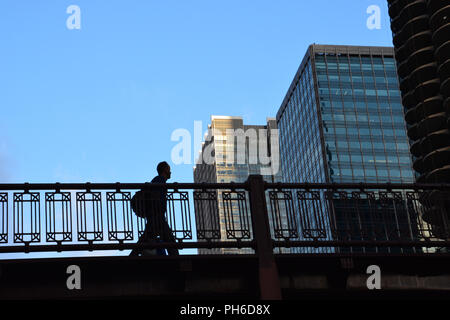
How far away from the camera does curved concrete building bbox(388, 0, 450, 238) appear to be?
99.8 meters

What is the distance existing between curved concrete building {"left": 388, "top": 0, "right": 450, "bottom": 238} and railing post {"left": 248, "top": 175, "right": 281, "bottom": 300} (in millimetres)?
86969

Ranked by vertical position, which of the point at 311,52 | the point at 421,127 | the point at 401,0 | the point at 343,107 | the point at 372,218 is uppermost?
the point at 311,52

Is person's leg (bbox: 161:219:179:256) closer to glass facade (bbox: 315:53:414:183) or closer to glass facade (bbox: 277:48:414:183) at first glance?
glass facade (bbox: 277:48:414:183)

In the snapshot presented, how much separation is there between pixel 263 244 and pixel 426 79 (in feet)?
313

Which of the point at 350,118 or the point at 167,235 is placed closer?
the point at 167,235

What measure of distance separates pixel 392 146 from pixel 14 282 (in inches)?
7035

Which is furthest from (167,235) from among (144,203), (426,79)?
(426,79)

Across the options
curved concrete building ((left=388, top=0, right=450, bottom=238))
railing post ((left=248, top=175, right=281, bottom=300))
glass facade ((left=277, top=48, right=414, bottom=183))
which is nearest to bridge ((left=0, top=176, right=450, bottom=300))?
railing post ((left=248, top=175, right=281, bottom=300))

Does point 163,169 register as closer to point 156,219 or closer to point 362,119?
point 156,219

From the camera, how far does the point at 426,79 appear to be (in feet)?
343

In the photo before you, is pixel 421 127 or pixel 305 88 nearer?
pixel 421 127

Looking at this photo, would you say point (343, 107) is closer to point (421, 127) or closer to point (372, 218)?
point (421, 127)
